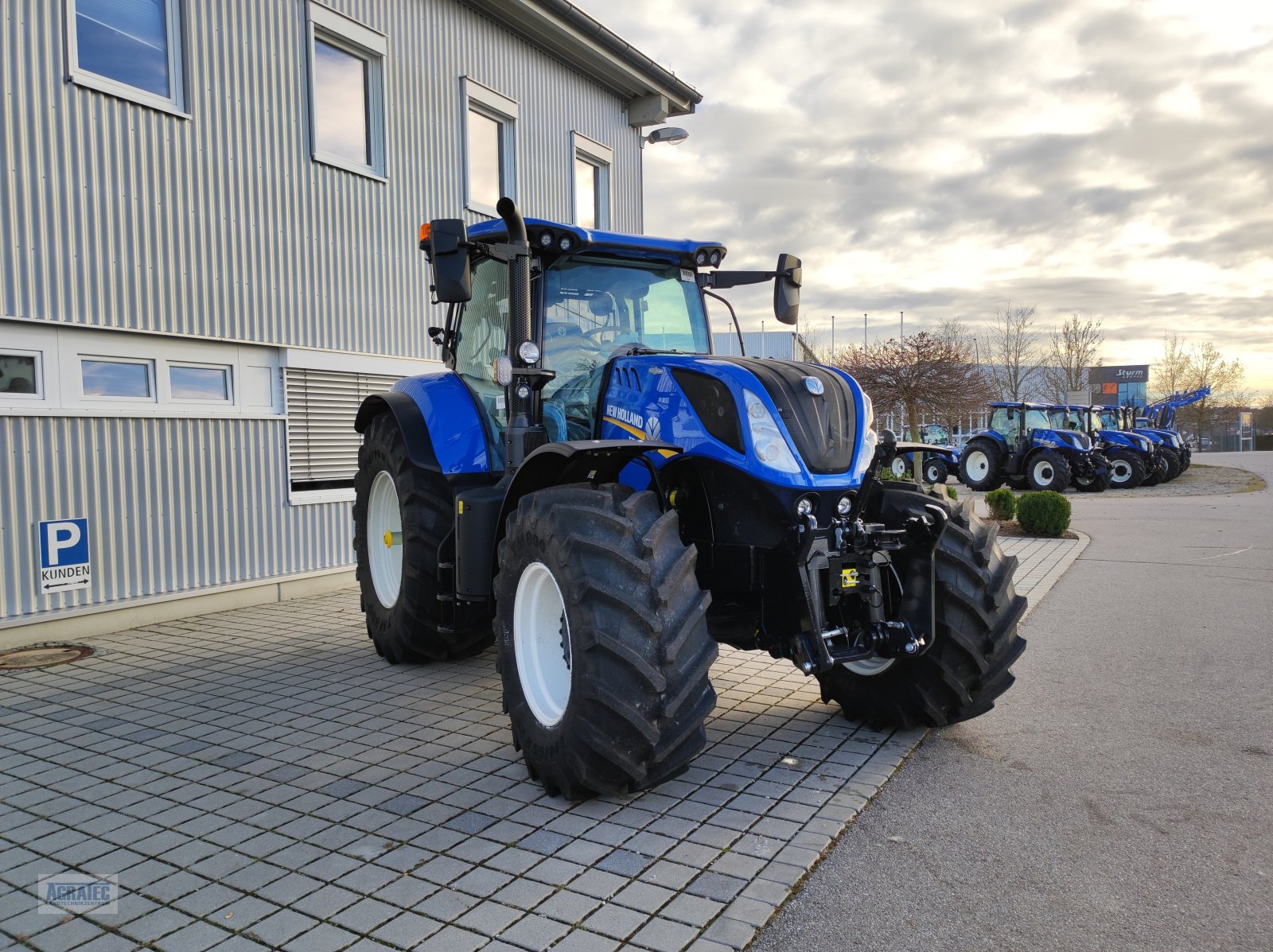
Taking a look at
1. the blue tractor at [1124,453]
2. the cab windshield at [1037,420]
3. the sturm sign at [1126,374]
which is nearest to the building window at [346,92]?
the cab windshield at [1037,420]

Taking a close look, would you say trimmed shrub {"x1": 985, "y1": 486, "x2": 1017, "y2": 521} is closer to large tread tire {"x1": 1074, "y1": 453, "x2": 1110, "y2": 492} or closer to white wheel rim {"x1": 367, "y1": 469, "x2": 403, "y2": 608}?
large tread tire {"x1": 1074, "y1": 453, "x2": 1110, "y2": 492}

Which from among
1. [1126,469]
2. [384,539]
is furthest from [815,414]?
[1126,469]

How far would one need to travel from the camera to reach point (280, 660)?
6.22 meters

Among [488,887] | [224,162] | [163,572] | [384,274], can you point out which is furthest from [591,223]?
[488,887]

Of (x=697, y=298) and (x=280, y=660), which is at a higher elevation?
(x=697, y=298)

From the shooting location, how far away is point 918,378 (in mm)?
26344

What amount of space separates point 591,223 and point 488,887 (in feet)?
36.4

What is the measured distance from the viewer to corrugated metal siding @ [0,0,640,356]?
6375 millimetres

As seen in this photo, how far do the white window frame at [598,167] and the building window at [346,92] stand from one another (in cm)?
333

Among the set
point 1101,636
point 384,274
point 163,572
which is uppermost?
point 384,274

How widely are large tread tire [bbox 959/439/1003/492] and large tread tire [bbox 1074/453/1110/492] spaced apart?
1788mm

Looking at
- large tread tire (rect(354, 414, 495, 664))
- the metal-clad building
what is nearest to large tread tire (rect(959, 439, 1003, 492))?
the metal-clad building

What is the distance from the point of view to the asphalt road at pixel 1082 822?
2816 mm

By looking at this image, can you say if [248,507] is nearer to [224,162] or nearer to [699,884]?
[224,162]
